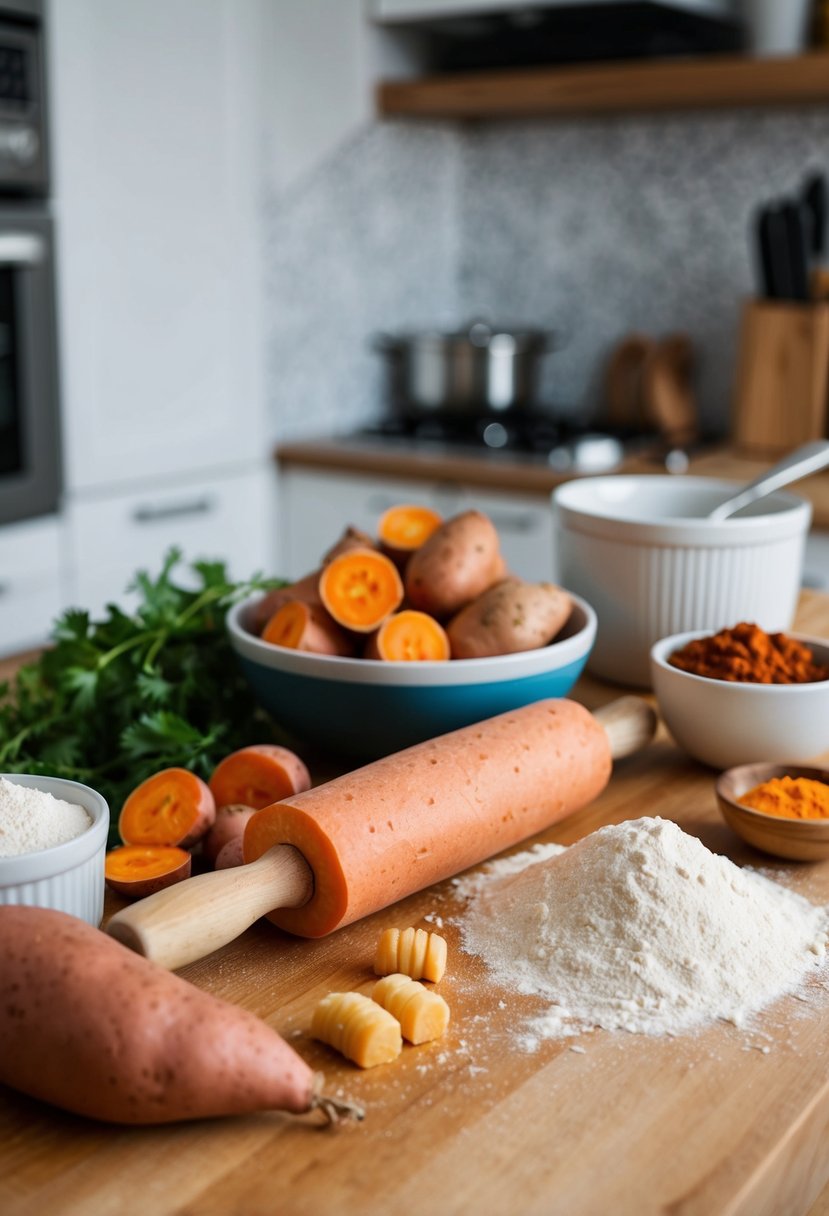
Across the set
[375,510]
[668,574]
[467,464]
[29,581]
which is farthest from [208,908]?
[375,510]

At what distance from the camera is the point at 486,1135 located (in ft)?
Answer: 2.02

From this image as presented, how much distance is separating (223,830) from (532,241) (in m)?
2.63

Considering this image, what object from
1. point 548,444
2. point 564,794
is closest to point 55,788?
point 564,794

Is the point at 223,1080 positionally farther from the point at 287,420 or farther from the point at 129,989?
the point at 287,420

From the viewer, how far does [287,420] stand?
3.00 meters

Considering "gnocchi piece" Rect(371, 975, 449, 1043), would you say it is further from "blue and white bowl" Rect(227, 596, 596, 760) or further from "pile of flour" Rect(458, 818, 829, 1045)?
"blue and white bowl" Rect(227, 596, 596, 760)

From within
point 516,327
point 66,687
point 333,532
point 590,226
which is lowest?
point 333,532

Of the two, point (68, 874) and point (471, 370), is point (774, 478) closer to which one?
point (68, 874)

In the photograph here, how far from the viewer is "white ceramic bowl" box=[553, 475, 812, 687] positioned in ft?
4.06

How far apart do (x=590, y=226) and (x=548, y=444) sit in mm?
742

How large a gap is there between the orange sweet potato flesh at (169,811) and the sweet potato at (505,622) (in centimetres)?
26

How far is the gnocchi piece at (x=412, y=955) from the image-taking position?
74 cm

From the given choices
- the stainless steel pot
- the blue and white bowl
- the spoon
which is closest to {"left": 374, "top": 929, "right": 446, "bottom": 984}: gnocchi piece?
the blue and white bowl

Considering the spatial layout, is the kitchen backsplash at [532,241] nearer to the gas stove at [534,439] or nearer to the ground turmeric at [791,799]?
the gas stove at [534,439]
